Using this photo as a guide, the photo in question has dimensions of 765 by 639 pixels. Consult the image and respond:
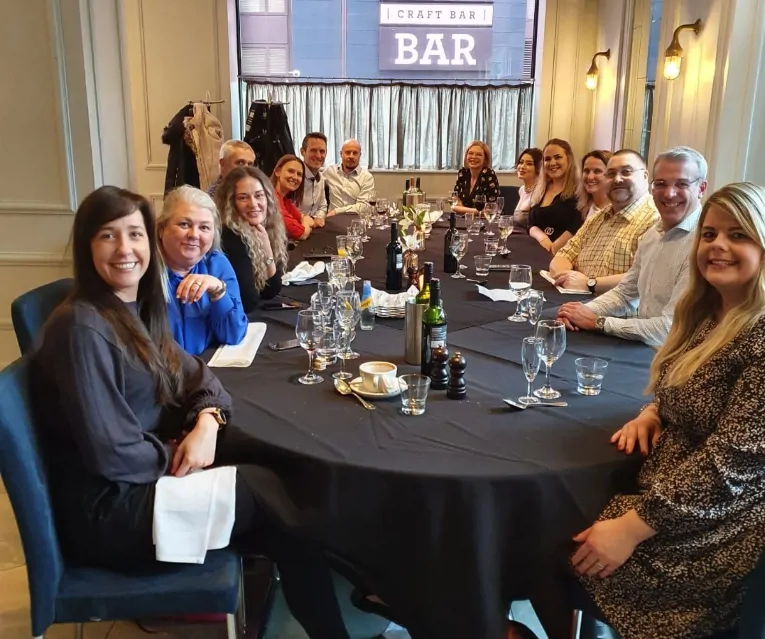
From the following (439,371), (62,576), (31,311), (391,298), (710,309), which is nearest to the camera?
(62,576)

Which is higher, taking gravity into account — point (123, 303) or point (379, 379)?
point (123, 303)

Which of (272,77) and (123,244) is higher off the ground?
(272,77)

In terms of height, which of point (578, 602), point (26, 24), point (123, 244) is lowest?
point (578, 602)

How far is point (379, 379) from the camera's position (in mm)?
1720

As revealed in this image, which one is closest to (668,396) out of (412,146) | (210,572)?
(210,572)

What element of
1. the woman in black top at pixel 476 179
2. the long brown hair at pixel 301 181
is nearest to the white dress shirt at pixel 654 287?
the long brown hair at pixel 301 181

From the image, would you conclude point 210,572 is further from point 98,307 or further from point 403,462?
point 98,307

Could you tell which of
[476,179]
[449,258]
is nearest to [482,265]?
[449,258]

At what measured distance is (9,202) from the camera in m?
3.32

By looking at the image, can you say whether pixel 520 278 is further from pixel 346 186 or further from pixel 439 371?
pixel 346 186

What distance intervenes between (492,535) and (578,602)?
10.7 inches

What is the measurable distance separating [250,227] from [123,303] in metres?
1.16

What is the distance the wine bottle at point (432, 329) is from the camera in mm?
1836

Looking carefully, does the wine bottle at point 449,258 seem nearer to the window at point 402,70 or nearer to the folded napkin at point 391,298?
the folded napkin at point 391,298
